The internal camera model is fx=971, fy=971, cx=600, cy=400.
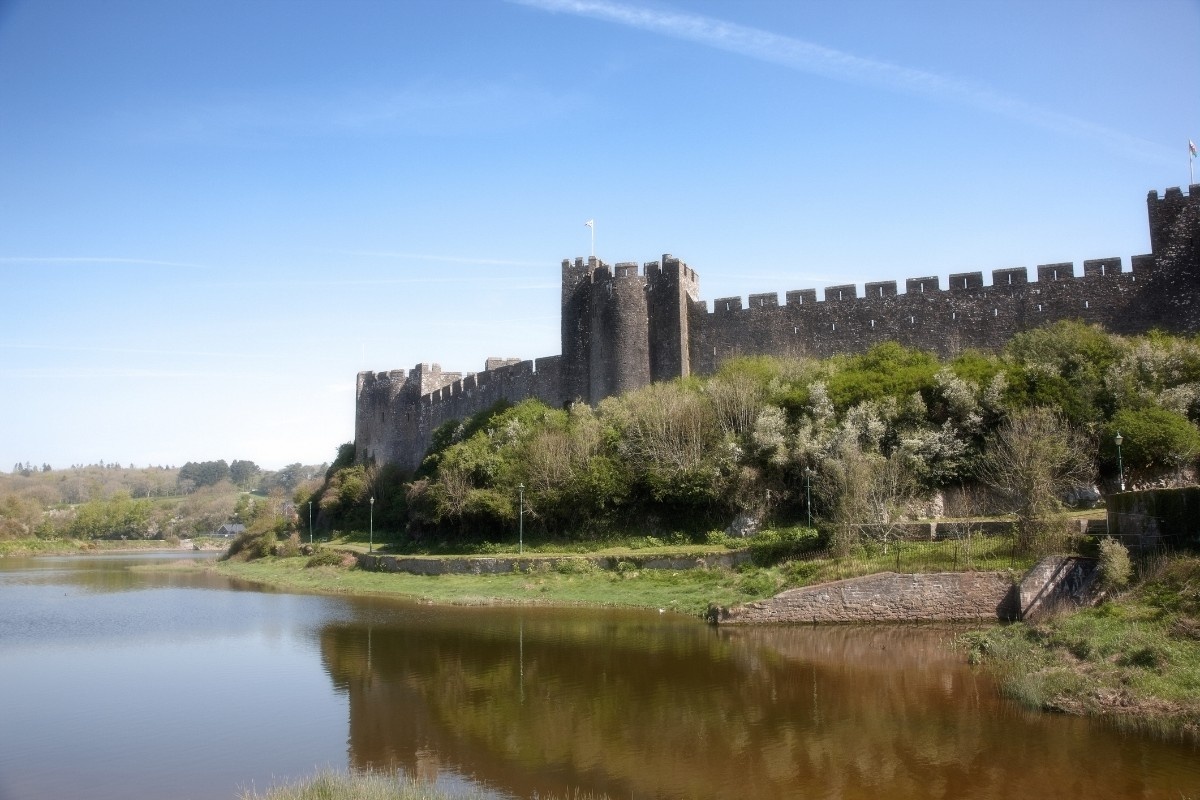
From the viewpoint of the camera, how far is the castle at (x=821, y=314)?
899 inches

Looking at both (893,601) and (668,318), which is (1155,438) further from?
(668,318)

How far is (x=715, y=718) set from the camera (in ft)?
36.3

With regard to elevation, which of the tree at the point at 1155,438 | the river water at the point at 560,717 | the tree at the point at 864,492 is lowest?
the river water at the point at 560,717

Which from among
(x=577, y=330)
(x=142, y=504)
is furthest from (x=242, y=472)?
(x=577, y=330)

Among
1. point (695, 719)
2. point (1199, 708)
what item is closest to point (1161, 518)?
point (1199, 708)

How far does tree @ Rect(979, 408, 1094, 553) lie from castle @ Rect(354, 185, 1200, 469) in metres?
4.26

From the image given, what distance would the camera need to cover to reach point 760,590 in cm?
1798

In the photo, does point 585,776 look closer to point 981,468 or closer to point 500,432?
point 981,468

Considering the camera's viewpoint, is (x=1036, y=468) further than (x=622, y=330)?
No

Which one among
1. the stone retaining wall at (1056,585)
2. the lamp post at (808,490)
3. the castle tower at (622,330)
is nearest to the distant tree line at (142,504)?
the castle tower at (622,330)

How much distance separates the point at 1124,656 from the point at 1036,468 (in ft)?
21.1

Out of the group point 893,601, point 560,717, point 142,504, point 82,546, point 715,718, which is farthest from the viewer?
point 142,504

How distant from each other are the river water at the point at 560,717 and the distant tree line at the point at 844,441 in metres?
5.86

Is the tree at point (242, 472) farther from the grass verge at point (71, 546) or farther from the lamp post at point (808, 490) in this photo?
the lamp post at point (808, 490)
